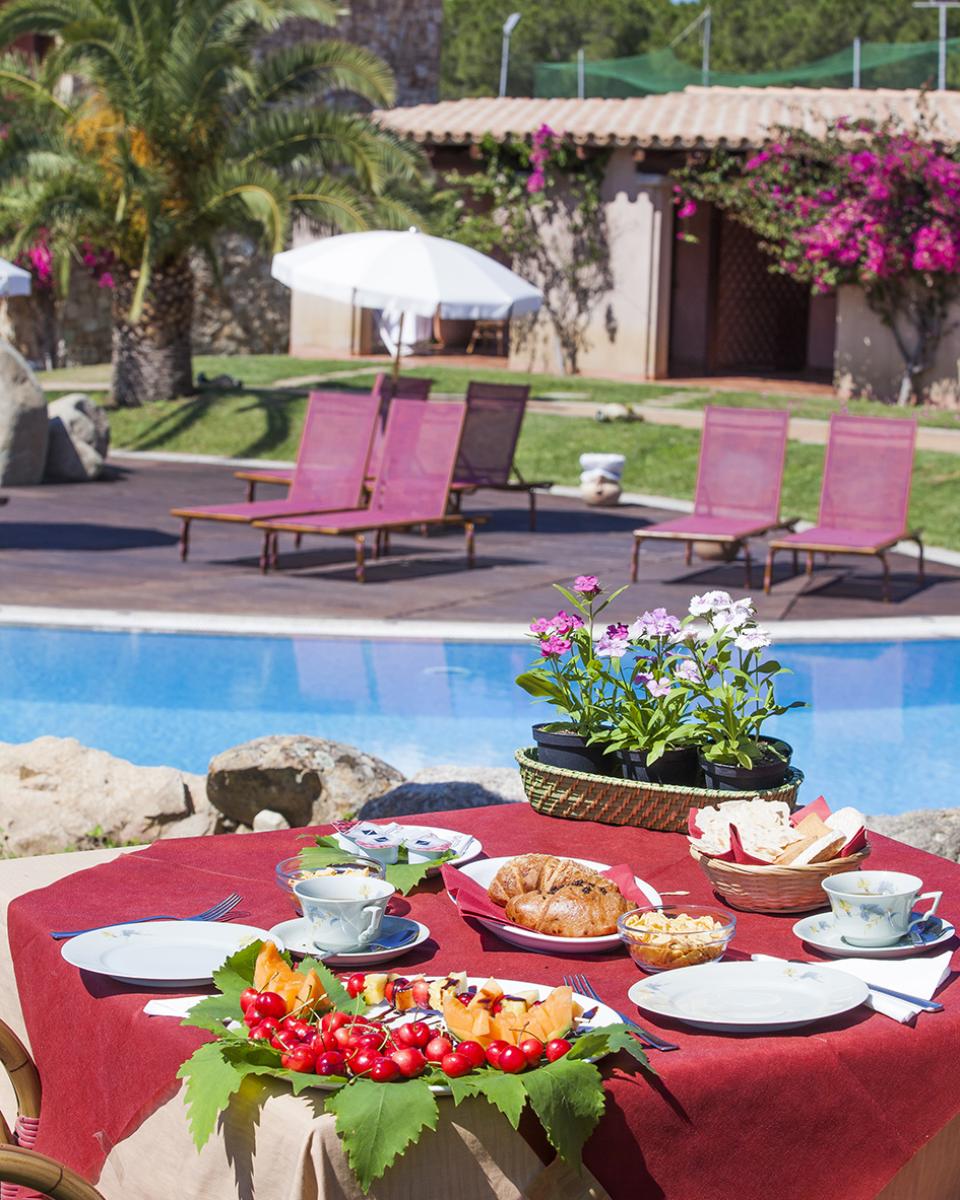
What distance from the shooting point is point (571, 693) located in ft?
14.0

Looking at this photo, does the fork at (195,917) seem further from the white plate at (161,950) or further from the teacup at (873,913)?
the teacup at (873,913)

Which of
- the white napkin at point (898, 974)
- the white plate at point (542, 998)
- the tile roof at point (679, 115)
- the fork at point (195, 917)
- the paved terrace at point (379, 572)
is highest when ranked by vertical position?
the tile roof at point (679, 115)

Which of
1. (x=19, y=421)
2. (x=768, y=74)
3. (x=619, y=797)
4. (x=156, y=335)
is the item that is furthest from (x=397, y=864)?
(x=768, y=74)

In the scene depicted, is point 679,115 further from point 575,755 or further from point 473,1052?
point 473,1052

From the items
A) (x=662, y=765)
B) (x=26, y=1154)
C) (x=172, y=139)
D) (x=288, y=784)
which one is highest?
(x=172, y=139)

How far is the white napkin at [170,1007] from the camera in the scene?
9.43 ft

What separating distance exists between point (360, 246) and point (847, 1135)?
1241 centimetres

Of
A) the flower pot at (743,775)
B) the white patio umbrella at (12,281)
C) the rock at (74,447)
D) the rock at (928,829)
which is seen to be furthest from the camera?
the rock at (74,447)

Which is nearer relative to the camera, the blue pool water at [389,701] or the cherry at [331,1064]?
the cherry at [331,1064]

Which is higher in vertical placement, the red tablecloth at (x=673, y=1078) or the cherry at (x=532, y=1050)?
the cherry at (x=532, y=1050)

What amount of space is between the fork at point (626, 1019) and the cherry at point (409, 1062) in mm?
352

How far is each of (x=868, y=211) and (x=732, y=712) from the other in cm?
1889

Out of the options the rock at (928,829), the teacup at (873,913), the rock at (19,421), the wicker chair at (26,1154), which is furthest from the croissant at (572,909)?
the rock at (19,421)

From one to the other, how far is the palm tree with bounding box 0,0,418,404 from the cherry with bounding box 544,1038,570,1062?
17.3m
